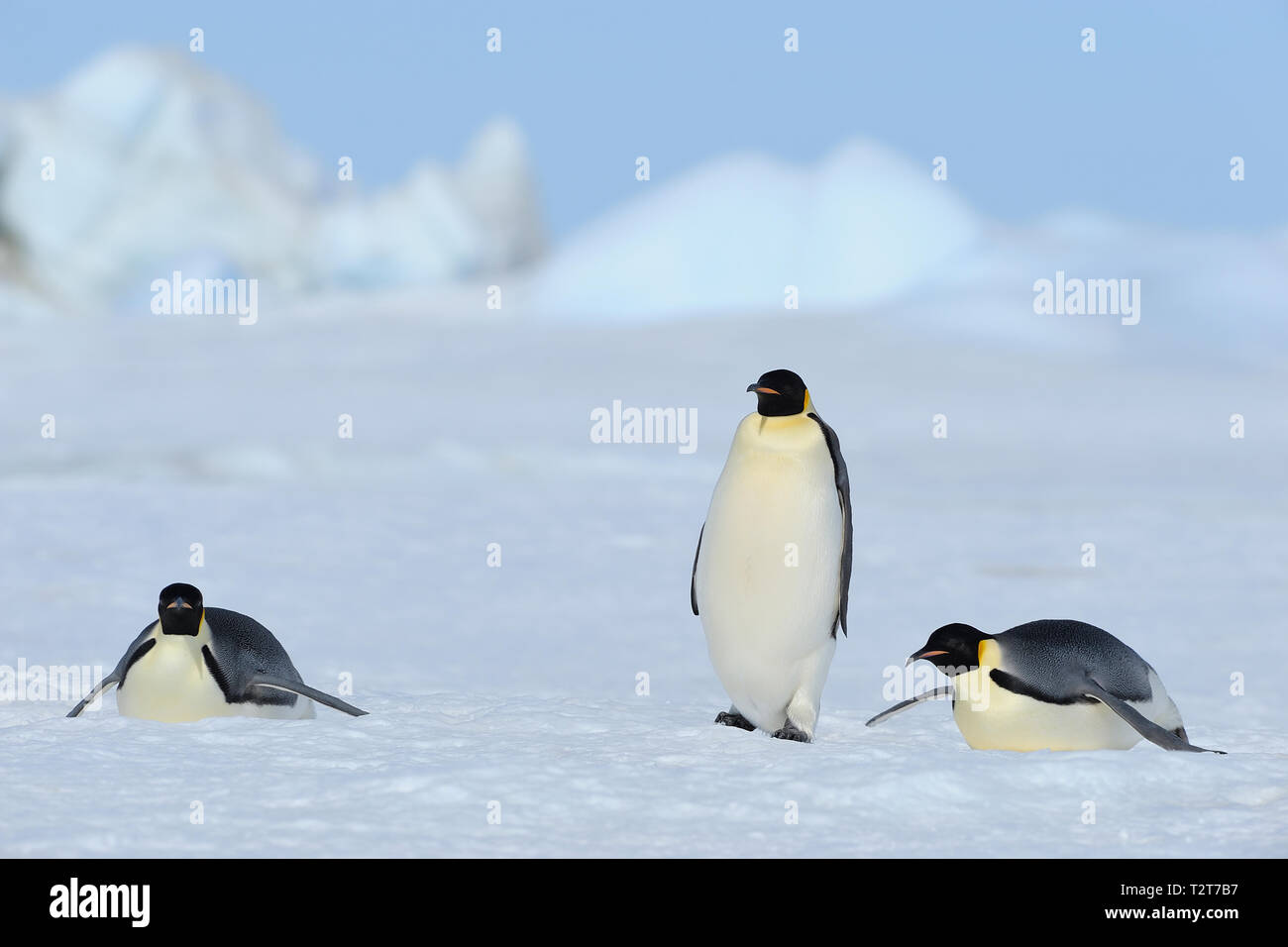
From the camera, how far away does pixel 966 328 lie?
22047mm

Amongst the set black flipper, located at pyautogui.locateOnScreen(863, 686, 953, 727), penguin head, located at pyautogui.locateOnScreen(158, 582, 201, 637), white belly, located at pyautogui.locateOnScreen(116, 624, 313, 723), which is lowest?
black flipper, located at pyautogui.locateOnScreen(863, 686, 953, 727)

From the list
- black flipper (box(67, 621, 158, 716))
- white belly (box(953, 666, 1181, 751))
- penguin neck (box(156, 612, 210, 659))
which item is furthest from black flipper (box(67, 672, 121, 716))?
white belly (box(953, 666, 1181, 751))

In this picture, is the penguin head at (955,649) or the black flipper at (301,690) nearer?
the penguin head at (955,649)

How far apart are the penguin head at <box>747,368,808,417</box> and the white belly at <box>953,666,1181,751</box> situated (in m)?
0.75

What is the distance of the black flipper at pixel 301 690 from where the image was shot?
3.62 metres

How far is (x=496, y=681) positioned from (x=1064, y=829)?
310 centimetres

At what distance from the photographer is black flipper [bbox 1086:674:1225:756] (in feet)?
10.5

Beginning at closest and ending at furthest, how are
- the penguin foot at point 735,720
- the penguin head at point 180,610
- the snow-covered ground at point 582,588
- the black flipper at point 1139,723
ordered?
the snow-covered ground at point 582,588, the black flipper at point 1139,723, the penguin head at point 180,610, the penguin foot at point 735,720

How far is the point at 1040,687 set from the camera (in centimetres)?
328

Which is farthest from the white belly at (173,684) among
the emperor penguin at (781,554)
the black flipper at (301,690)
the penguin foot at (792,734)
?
the penguin foot at (792,734)

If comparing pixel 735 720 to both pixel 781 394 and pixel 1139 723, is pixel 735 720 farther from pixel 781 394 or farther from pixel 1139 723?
pixel 1139 723

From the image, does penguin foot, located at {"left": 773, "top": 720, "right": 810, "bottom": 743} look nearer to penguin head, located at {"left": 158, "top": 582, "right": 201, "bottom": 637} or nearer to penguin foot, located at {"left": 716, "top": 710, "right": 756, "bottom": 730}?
penguin foot, located at {"left": 716, "top": 710, "right": 756, "bottom": 730}

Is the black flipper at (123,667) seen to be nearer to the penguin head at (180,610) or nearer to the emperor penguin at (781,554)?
the penguin head at (180,610)

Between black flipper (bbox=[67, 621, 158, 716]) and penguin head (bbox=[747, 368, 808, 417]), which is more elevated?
penguin head (bbox=[747, 368, 808, 417])
